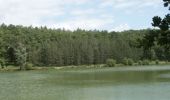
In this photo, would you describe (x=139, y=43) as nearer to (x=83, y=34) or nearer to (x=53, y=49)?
(x=53, y=49)

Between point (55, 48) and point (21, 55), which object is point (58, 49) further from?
point (21, 55)

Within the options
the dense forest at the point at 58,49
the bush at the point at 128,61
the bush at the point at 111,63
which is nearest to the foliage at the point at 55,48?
the dense forest at the point at 58,49

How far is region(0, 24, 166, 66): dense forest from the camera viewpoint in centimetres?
14188

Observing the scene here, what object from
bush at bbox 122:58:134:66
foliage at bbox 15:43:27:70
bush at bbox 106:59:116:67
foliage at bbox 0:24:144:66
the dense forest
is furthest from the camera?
bush at bbox 122:58:134:66

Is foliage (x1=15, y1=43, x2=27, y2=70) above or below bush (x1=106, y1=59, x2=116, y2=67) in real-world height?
above

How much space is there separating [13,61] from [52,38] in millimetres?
34045

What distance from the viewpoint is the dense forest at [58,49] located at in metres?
142

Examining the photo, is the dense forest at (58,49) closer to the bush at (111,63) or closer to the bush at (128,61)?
the bush at (128,61)

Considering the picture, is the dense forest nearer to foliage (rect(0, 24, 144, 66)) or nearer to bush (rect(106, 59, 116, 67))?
foliage (rect(0, 24, 144, 66))

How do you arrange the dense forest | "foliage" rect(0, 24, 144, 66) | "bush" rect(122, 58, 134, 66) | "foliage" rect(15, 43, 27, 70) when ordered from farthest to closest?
"bush" rect(122, 58, 134, 66)
the dense forest
"foliage" rect(0, 24, 144, 66)
"foliage" rect(15, 43, 27, 70)

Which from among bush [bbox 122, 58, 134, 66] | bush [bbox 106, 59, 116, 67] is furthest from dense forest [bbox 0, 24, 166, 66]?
bush [bbox 106, 59, 116, 67]

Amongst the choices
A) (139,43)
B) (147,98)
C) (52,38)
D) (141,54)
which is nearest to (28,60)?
(52,38)

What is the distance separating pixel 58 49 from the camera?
149m

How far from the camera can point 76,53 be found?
15162 cm
